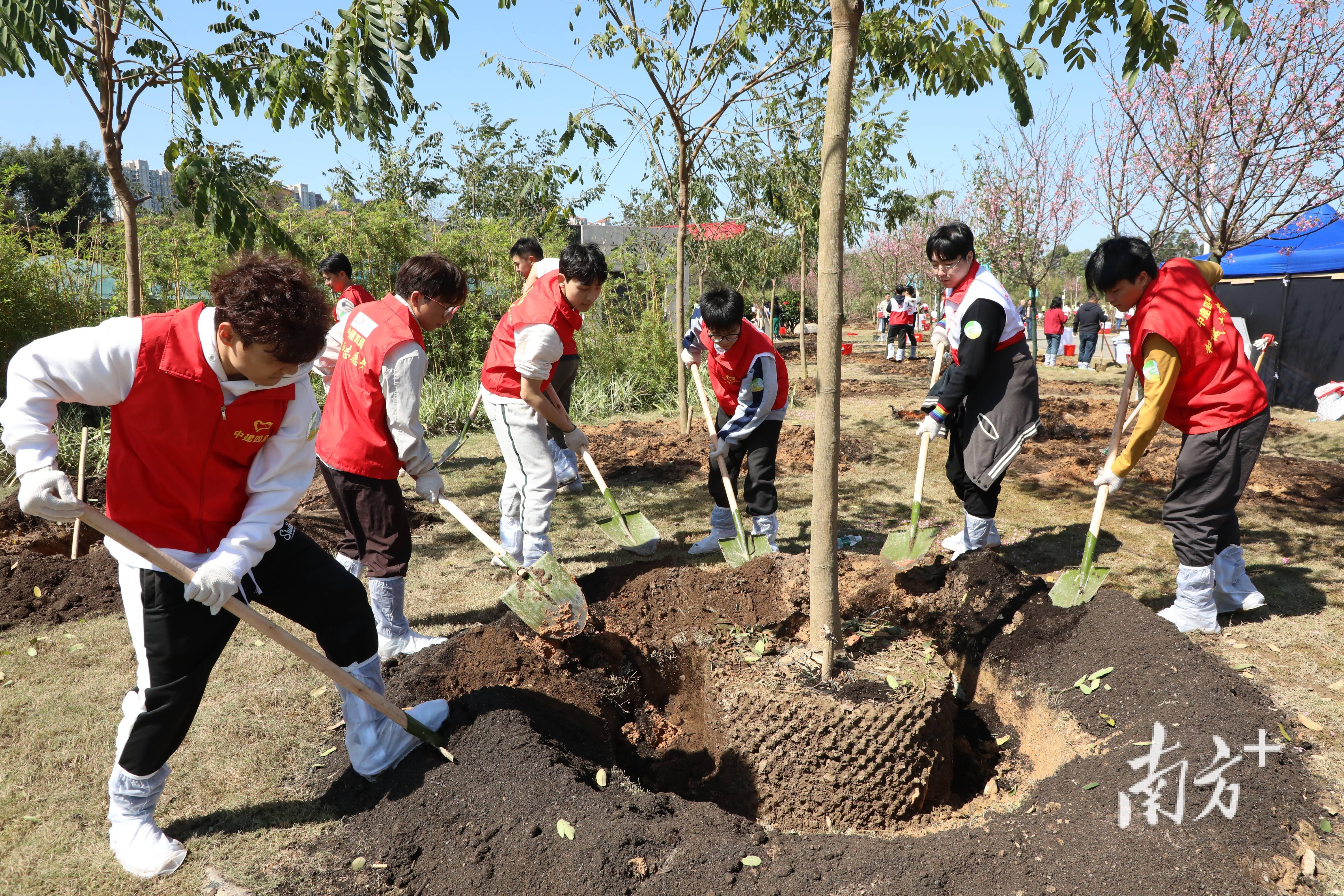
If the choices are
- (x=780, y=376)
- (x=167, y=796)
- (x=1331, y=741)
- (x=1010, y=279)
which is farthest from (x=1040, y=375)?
(x=167, y=796)

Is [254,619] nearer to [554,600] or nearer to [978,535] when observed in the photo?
[554,600]

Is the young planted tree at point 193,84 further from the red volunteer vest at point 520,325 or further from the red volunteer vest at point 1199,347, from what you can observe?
the red volunteer vest at point 1199,347

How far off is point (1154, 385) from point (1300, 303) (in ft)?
31.8

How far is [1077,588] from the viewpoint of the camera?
3.47 meters

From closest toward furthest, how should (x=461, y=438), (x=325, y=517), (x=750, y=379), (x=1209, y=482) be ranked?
1. (x=1209, y=482)
2. (x=750, y=379)
3. (x=325, y=517)
4. (x=461, y=438)

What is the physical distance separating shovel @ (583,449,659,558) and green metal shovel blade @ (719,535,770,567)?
0.45m

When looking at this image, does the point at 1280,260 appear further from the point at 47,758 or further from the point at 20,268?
the point at 20,268

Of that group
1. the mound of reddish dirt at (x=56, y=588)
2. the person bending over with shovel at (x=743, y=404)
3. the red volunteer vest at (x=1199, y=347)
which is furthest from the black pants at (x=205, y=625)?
the red volunteer vest at (x=1199, y=347)

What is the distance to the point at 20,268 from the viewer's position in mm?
7500

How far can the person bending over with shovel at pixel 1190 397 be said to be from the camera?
357 cm

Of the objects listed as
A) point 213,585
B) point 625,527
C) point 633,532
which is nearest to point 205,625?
point 213,585

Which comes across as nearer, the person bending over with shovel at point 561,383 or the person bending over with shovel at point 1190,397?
the person bending over with shovel at point 1190,397

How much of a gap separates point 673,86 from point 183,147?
13.4ft

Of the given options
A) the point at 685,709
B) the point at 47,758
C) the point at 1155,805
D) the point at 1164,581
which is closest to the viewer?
the point at 1155,805
